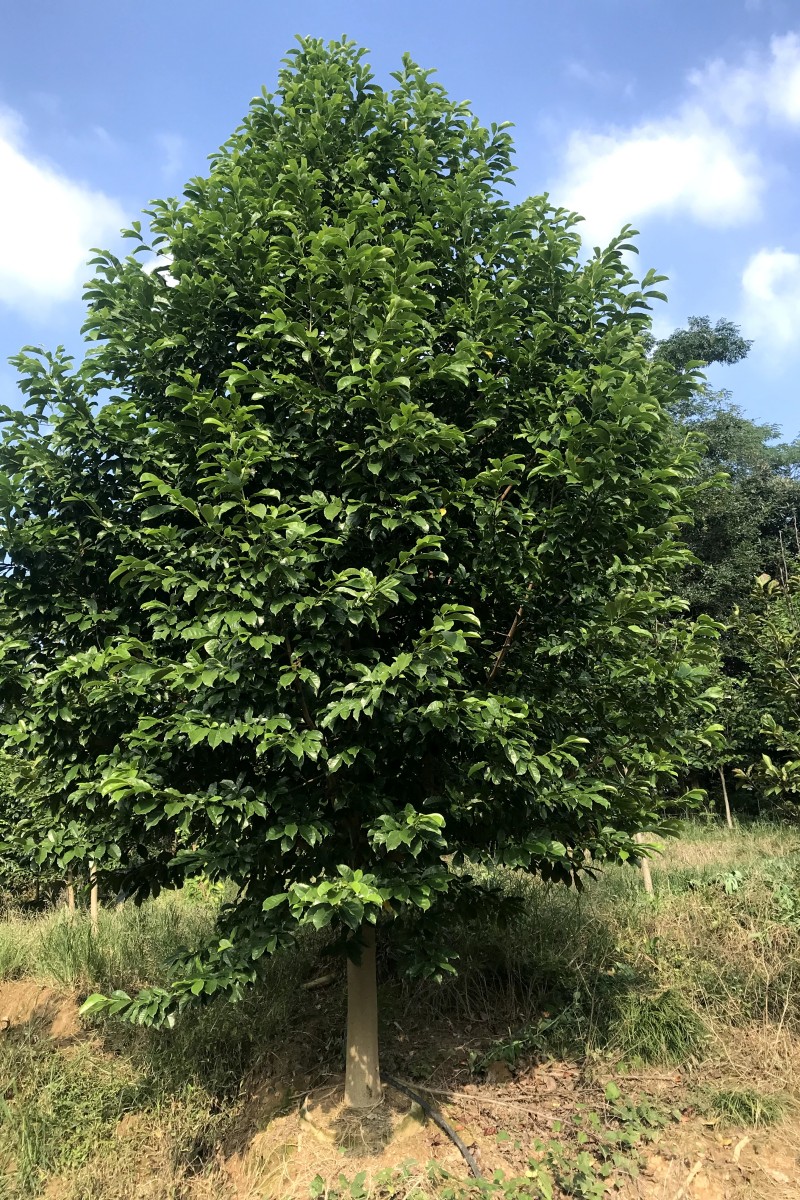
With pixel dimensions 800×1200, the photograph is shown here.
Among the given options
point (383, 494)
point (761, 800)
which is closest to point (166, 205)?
point (383, 494)

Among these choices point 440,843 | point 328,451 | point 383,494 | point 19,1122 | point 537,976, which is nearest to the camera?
point 440,843

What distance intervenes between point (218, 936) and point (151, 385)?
3.39 meters

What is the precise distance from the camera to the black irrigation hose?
4582 millimetres

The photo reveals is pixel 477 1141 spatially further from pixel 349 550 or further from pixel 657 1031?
pixel 349 550

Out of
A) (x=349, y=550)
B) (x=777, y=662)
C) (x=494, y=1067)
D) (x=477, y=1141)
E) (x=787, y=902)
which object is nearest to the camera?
(x=349, y=550)

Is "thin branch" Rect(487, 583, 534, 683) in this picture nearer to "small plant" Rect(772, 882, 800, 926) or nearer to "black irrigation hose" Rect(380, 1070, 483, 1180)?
"black irrigation hose" Rect(380, 1070, 483, 1180)

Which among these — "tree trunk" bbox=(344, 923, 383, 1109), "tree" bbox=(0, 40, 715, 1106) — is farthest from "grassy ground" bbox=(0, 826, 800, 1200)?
"tree" bbox=(0, 40, 715, 1106)

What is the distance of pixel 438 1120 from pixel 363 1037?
696 millimetres

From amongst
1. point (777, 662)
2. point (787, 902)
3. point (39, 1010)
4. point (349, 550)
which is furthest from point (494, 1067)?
point (777, 662)

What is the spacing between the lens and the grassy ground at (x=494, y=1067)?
15.3 feet

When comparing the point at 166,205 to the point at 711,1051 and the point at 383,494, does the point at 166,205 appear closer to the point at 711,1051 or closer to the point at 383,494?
the point at 383,494

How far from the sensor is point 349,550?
167 inches

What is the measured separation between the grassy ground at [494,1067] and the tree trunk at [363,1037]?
32cm

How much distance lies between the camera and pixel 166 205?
479 cm
